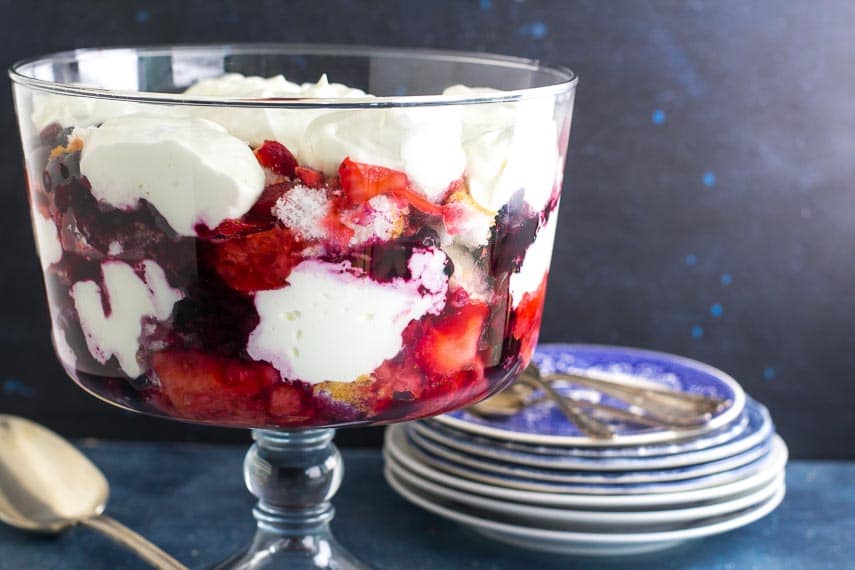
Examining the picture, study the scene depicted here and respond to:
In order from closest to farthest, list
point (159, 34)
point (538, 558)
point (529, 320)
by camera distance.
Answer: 1. point (529, 320)
2. point (538, 558)
3. point (159, 34)

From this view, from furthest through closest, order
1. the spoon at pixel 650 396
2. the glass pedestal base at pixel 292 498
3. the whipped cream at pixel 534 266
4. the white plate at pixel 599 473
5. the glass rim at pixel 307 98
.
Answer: the spoon at pixel 650 396, the white plate at pixel 599 473, the glass pedestal base at pixel 292 498, the whipped cream at pixel 534 266, the glass rim at pixel 307 98

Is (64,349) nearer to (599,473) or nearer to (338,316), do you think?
(338,316)

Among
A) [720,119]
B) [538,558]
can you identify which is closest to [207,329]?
[538,558]

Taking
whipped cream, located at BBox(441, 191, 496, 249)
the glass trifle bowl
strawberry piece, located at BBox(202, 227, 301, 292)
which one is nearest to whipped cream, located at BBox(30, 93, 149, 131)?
the glass trifle bowl

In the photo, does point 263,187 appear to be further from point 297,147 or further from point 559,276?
point 559,276

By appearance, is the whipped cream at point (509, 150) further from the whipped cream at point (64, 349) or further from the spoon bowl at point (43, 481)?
the spoon bowl at point (43, 481)

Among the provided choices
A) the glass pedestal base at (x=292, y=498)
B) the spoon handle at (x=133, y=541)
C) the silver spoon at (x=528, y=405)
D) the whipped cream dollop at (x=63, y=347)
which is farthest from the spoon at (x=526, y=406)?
the whipped cream dollop at (x=63, y=347)

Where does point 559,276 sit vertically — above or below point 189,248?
below

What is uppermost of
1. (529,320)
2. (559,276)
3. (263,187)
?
(263,187)
